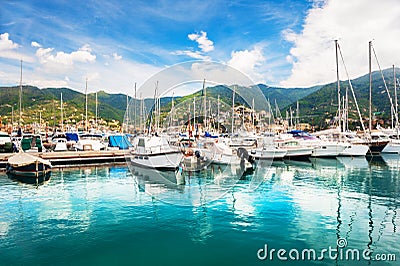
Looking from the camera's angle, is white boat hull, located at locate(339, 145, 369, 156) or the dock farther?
white boat hull, located at locate(339, 145, 369, 156)

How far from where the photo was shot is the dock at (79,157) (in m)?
28.6

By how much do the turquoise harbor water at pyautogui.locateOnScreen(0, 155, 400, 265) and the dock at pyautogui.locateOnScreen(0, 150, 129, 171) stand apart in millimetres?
9743

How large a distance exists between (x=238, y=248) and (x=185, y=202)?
5.46m

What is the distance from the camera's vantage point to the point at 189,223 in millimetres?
11180

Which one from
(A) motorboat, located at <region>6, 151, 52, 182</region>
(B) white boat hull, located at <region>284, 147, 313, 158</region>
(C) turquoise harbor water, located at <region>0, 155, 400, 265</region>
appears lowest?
(C) turquoise harbor water, located at <region>0, 155, 400, 265</region>

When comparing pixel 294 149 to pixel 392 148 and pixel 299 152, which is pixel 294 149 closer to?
pixel 299 152

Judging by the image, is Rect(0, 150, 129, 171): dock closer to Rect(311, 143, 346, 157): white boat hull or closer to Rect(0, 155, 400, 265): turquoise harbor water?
Rect(0, 155, 400, 265): turquoise harbor water

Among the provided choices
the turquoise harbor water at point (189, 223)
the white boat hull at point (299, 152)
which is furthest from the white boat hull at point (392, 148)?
the turquoise harbor water at point (189, 223)

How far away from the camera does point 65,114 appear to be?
335 feet

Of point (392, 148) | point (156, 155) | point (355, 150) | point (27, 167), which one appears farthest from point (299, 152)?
point (27, 167)

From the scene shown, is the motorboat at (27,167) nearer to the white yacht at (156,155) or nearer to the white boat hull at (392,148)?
the white yacht at (156,155)

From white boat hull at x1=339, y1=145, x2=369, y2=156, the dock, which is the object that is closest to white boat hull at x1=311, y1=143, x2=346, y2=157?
white boat hull at x1=339, y1=145, x2=369, y2=156

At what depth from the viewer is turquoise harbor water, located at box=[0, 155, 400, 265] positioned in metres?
8.54

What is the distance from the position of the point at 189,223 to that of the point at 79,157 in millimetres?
22397
